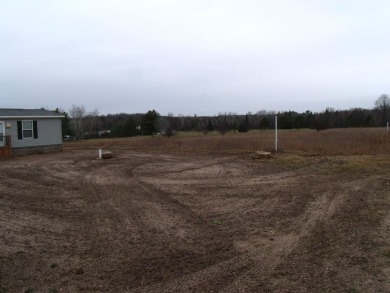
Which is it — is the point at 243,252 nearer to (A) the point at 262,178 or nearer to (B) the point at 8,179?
(A) the point at 262,178

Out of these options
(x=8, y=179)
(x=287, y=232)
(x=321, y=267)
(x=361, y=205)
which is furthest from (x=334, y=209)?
(x=8, y=179)

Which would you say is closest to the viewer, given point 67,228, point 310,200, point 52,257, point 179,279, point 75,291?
point 75,291

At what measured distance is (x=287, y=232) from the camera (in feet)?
18.0

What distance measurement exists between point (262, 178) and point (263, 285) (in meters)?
7.42

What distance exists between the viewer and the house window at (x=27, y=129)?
21.4 meters

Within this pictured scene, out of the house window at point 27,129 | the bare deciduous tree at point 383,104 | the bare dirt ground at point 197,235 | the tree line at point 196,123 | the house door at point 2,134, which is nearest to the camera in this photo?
the bare dirt ground at point 197,235

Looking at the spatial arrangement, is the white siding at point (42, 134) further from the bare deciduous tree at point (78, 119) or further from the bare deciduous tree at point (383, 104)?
the bare deciduous tree at point (383, 104)

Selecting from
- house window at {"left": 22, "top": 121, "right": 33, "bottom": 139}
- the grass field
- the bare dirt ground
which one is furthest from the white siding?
the bare dirt ground

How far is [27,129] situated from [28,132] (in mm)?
209

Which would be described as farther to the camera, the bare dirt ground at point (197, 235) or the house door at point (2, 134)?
the house door at point (2, 134)

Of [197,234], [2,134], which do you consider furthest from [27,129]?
[197,234]

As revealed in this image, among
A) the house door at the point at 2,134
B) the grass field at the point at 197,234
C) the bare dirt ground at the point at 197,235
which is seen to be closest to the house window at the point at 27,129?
the house door at the point at 2,134

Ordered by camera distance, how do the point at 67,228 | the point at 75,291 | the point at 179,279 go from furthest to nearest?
1. the point at 67,228
2. the point at 179,279
3. the point at 75,291

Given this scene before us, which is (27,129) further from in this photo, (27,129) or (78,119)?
(78,119)
